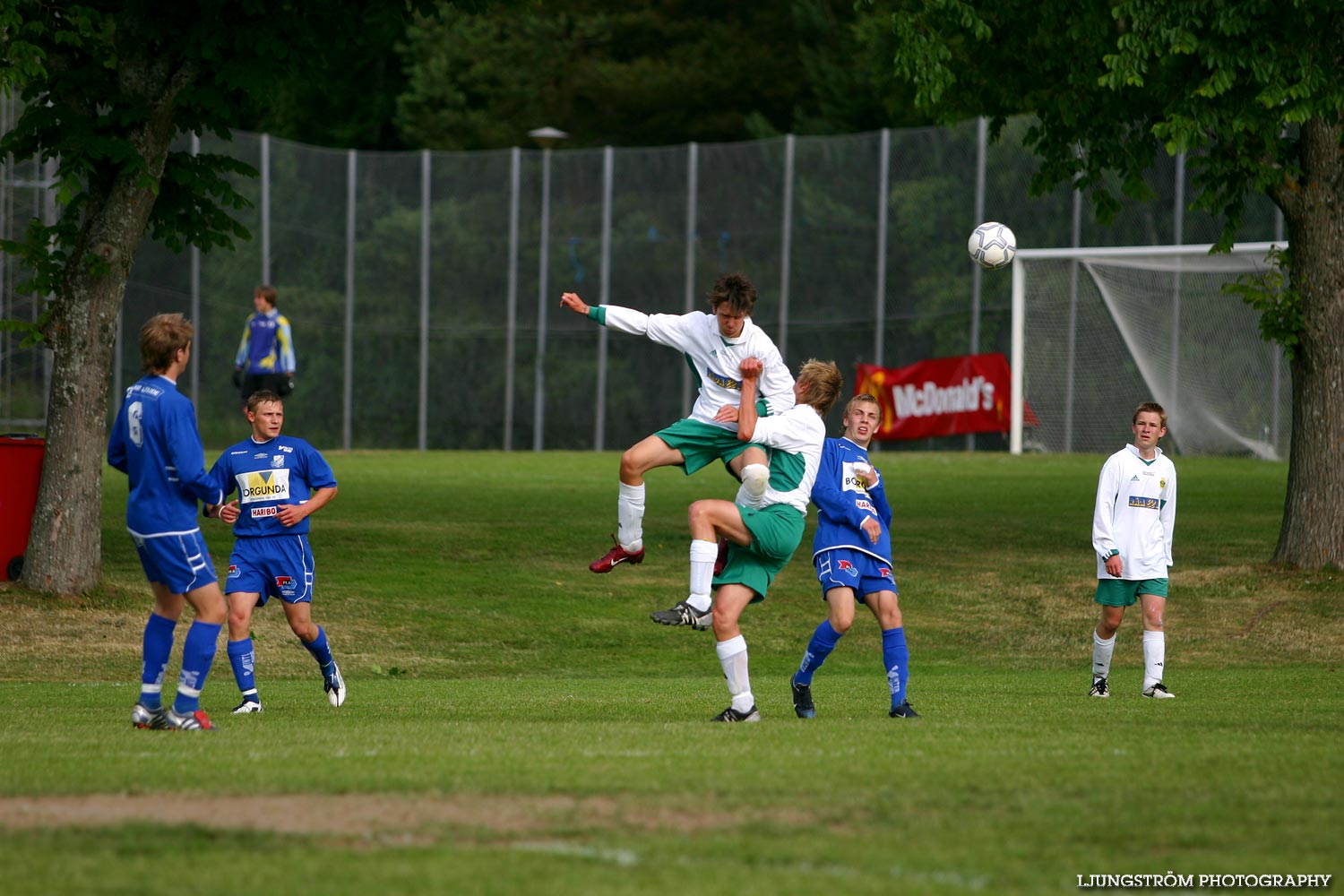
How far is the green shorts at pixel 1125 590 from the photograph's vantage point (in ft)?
36.1

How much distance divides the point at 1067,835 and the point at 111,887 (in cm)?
302

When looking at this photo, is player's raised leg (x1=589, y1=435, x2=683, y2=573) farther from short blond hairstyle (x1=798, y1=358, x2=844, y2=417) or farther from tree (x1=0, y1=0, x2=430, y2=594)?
tree (x1=0, y1=0, x2=430, y2=594)

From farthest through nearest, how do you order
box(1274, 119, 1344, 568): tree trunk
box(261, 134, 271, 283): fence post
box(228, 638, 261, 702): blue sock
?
box(261, 134, 271, 283): fence post < box(1274, 119, 1344, 568): tree trunk < box(228, 638, 261, 702): blue sock

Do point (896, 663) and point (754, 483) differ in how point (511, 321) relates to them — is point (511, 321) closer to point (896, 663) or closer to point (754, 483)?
point (896, 663)

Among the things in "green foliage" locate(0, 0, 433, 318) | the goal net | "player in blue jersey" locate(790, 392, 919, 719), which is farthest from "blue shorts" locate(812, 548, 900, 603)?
the goal net

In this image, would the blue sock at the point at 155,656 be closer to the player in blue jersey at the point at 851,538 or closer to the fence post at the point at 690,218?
the player in blue jersey at the point at 851,538

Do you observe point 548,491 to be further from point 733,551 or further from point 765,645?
point 733,551

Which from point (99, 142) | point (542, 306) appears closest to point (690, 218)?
point (542, 306)

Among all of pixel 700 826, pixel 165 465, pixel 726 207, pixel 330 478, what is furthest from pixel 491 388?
pixel 700 826

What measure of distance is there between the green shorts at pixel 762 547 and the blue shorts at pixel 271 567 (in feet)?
9.27

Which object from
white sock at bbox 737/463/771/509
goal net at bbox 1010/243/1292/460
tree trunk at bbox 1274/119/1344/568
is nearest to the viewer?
white sock at bbox 737/463/771/509

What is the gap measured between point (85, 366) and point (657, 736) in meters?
8.75

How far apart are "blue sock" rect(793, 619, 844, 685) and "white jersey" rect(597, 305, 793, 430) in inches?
58.5

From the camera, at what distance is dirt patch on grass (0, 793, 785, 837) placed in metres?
5.34
